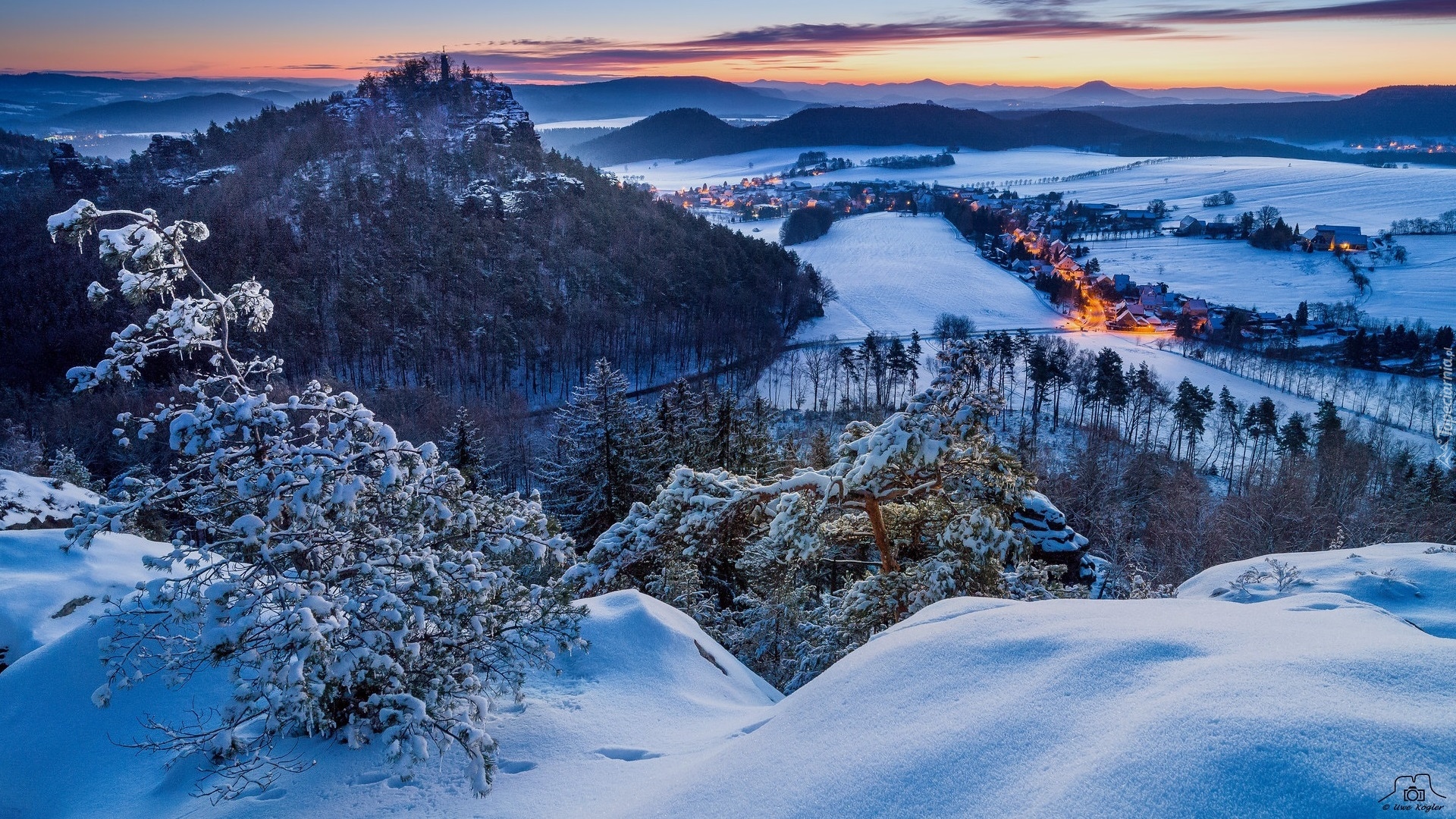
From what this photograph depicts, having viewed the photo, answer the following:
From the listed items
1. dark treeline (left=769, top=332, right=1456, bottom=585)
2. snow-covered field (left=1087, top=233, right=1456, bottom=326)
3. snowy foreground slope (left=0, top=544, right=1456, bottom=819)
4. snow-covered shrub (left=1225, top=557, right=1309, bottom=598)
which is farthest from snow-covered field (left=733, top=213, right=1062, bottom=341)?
snowy foreground slope (left=0, top=544, right=1456, bottom=819)

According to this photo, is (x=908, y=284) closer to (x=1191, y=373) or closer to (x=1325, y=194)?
(x=1191, y=373)

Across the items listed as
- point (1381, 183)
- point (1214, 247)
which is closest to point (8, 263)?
point (1214, 247)

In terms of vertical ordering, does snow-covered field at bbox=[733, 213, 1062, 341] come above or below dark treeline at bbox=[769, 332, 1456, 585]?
above

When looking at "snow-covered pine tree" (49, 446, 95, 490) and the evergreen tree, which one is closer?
"snow-covered pine tree" (49, 446, 95, 490)

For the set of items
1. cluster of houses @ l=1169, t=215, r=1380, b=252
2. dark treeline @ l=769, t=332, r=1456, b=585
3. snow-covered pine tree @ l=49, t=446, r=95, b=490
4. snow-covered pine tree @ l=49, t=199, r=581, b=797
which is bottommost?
dark treeline @ l=769, t=332, r=1456, b=585

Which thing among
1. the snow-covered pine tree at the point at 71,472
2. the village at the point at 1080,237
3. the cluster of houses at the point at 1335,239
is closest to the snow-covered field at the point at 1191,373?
the village at the point at 1080,237

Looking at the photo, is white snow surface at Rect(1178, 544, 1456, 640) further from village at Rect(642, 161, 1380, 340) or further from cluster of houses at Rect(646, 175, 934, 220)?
cluster of houses at Rect(646, 175, 934, 220)

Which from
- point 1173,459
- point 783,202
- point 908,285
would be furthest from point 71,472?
point 783,202
